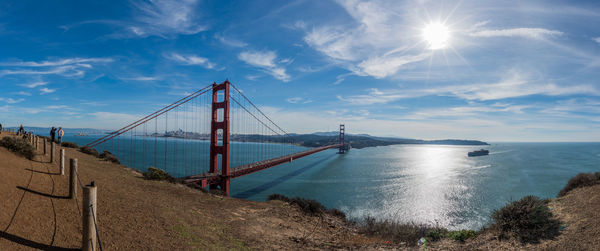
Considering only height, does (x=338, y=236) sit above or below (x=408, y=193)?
above

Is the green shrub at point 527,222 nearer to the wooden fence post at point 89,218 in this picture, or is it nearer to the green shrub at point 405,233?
the green shrub at point 405,233

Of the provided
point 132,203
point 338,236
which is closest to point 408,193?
point 338,236

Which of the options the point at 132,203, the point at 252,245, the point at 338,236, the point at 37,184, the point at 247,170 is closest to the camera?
the point at 37,184

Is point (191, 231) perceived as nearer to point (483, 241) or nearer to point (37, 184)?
point (37, 184)

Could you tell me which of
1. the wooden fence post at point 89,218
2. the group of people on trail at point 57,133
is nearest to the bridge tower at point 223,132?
the group of people on trail at point 57,133

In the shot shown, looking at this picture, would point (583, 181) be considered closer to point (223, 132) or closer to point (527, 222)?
point (527, 222)

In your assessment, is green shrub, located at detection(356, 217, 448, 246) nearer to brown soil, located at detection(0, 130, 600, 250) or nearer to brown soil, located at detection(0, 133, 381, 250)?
brown soil, located at detection(0, 130, 600, 250)
